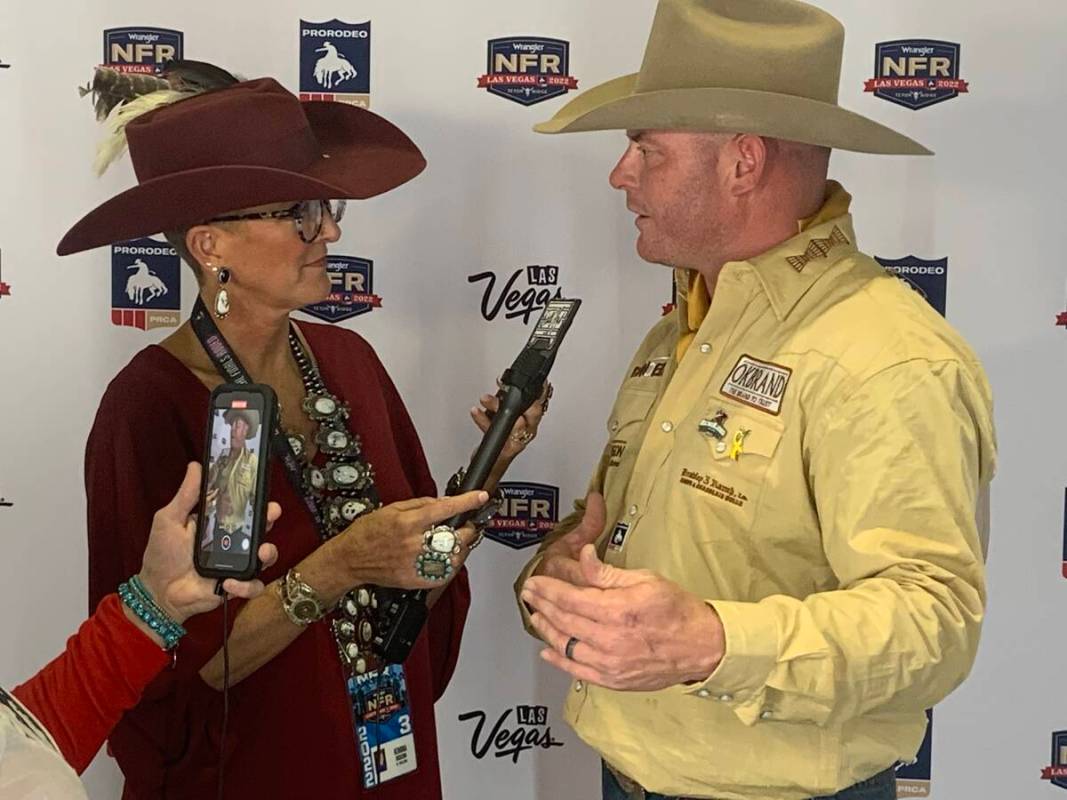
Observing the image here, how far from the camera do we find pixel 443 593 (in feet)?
5.59

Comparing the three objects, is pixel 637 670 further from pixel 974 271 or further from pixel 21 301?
pixel 21 301

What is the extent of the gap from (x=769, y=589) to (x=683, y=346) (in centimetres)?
36

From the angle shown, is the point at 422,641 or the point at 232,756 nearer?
the point at 232,756

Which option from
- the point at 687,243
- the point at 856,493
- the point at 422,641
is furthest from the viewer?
the point at 422,641

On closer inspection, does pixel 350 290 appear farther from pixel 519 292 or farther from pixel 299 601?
pixel 299 601

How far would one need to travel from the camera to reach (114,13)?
1922mm

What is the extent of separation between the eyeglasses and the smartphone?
39cm

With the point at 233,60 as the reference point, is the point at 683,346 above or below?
below

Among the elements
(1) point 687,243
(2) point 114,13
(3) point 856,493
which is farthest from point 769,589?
(2) point 114,13

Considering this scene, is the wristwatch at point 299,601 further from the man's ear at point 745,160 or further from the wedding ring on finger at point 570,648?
the man's ear at point 745,160

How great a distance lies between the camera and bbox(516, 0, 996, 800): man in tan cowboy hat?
1.04m

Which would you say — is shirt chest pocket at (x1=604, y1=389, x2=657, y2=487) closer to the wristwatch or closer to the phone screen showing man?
the wristwatch

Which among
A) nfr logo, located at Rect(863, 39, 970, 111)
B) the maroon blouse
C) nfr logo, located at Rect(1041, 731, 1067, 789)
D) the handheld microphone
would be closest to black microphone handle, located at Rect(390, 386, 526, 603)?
the handheld microphone

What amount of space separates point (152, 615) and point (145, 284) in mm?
Result: 1035
